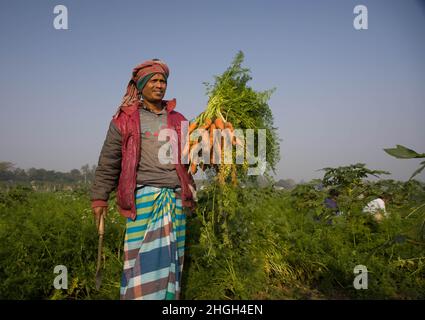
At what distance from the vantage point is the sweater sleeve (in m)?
2.12

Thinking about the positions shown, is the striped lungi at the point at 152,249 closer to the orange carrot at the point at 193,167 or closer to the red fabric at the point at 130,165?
the red fabric at the point at 130,165

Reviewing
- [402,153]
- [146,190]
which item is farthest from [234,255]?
[402,153]

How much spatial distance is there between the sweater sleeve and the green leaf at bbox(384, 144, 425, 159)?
1.59 meters

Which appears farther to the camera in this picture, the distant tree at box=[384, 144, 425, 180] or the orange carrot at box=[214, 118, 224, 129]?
the orange carrot at box=[214, 118, 224, 129]

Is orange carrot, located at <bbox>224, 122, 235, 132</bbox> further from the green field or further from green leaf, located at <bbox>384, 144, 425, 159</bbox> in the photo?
green leaf, located at <bbox>384, 144, 425, 159</bbox>

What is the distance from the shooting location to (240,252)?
9.45ft

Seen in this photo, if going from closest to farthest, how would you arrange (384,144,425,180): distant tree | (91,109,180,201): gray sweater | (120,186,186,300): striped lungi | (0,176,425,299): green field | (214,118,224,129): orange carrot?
(384,144,425,180): distant tree → (120,186,186,300): striped lungi → (91,109,180,201): gray sweater → (214,118,224,129): orange carrot → (0,176,425,299): green field

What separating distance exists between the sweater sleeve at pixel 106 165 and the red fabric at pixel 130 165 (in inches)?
2.2

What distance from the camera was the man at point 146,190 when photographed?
6.59 ft

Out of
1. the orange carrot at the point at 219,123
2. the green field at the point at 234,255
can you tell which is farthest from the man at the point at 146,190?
the green field at the point at 234,255

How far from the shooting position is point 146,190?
210cm

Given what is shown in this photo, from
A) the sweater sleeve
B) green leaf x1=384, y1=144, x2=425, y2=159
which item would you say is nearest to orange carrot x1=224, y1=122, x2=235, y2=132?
the sweater sleeve

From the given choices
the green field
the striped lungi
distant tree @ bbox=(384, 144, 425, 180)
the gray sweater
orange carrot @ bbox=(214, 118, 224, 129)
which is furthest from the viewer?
the green field

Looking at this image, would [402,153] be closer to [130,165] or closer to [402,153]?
[402,153]
